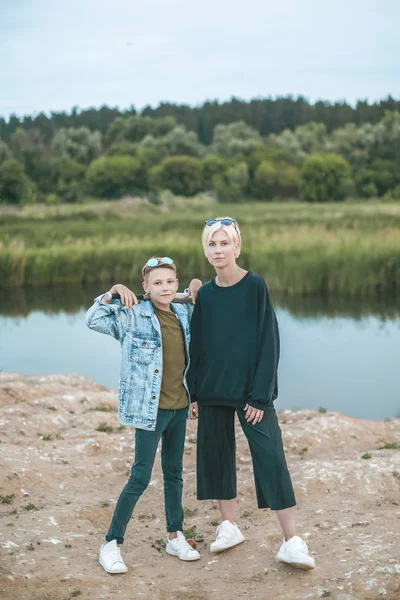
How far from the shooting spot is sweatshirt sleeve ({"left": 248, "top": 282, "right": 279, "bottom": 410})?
4.07 m

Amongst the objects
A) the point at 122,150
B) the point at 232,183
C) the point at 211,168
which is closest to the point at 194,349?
the point at 232,183

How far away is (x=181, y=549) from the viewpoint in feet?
14.6

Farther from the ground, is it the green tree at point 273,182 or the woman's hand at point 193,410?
the green tree at point 273,182

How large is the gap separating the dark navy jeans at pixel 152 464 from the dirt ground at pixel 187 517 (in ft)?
0.86

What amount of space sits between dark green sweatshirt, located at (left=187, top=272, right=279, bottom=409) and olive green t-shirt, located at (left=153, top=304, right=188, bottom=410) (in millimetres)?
68

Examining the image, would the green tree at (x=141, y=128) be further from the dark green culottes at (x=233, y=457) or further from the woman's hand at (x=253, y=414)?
the woman's hand at (x=253, y=414)

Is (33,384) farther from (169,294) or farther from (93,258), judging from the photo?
(93,258)

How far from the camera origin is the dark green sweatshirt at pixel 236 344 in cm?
409

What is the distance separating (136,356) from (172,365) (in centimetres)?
20

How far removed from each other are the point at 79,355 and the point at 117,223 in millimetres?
15877

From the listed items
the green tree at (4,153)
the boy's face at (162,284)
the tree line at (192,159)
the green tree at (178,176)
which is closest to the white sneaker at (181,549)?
the boy's face at (162,284)

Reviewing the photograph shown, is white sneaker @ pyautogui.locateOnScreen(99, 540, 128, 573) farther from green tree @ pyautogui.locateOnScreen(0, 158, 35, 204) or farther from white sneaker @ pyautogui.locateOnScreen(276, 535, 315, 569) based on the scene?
green tree @ pyautogui.locateOnScreen(0, 158, 35, 204)

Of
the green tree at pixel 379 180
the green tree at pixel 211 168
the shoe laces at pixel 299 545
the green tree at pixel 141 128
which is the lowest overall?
the shoe laces at pixel 299 545

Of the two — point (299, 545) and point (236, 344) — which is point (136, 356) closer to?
point (236, 344)
